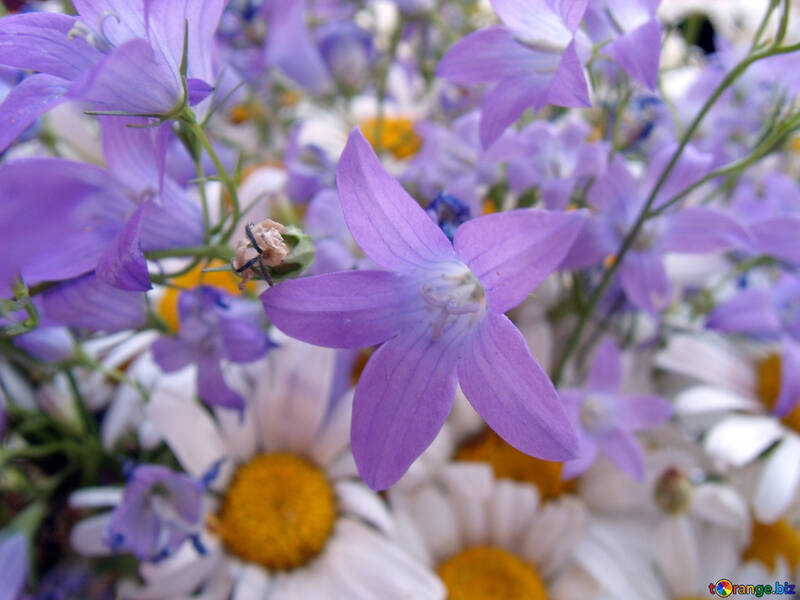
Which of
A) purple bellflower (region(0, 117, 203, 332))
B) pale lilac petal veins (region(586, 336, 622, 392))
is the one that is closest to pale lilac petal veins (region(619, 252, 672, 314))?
pale lilac petal veins (region(586, 336, 622, 392))

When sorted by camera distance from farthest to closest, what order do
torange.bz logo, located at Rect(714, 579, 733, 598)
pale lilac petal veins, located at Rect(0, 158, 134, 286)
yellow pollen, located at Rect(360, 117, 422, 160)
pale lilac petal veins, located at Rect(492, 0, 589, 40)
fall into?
yellow pollen, located at Rect(360, 117, 422, 160) → torange.bz logo, located at Rect(714, 579, 733, 598) → pale lilac petal veins, located at Rect(492, 0, 589, 40) → pale lilac petal veins, located at Rect(0, 158, 134, 286)

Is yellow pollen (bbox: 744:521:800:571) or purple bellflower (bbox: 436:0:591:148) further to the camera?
yellow pollen (bbox: 744:521:800:571)

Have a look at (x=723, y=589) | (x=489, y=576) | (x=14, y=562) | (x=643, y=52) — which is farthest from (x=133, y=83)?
(x=723, y=589)

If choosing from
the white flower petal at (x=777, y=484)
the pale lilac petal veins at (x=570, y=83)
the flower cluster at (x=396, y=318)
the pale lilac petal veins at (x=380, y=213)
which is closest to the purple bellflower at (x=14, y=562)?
the flower cluster at (x=396, y=318)

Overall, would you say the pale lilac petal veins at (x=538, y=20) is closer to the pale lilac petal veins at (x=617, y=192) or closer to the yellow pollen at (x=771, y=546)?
the pale lilac petal veins at (x=617, y=192)

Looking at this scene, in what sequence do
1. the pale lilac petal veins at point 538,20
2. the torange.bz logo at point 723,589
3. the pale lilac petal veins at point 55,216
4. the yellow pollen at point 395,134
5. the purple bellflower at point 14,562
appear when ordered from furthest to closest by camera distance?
the yellow pollen at point 395,134 < the torange.bz logo at point 723,589 < the purple bellflower at point 14,562 < the pale lilac petal veins at point 538,20 < the pale lilac petal veins at point 55,216

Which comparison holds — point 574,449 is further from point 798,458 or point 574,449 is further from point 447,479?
point 798,458

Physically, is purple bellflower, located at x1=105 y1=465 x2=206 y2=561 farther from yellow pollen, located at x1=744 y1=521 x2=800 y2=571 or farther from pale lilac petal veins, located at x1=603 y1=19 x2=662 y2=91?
yellow pollen, located at x1=744 y1=521 x2=800 y2=571
